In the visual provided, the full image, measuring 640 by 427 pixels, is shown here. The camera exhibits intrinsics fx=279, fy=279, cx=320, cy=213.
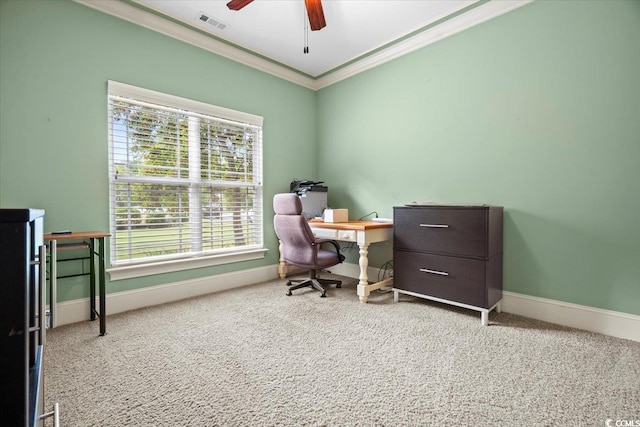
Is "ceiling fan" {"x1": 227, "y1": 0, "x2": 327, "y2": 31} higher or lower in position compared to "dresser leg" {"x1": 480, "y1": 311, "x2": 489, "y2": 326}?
higher

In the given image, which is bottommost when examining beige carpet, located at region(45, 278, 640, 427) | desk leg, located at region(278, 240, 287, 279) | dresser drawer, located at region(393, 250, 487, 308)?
beige carpet, located at region(45, 278, 640, 427)

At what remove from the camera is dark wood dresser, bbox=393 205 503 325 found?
219cm

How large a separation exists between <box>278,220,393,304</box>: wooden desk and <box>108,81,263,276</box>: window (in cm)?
95

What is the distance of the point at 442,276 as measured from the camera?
7.84 ft

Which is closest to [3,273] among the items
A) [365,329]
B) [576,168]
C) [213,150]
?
[365,329]

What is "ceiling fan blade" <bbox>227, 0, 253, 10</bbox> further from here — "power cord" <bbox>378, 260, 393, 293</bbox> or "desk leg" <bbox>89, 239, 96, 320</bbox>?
"power cord" <bbox>378, 260, 393, 293</bbox>

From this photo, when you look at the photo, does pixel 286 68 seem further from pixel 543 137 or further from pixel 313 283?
pixel 543 137

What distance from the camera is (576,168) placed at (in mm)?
2133

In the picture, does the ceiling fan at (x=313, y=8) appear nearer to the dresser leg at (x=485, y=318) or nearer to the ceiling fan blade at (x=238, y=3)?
the ceiling fan blade at (x=238, y=3)

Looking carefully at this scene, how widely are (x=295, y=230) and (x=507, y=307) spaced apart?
6.68 feet

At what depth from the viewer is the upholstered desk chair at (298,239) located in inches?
108

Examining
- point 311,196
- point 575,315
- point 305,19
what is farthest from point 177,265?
point 575,315

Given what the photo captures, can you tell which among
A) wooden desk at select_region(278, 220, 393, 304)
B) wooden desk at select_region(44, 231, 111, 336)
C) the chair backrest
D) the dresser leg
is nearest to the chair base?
the chair backrest

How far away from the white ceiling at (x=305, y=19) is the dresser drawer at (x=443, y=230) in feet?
6.15
